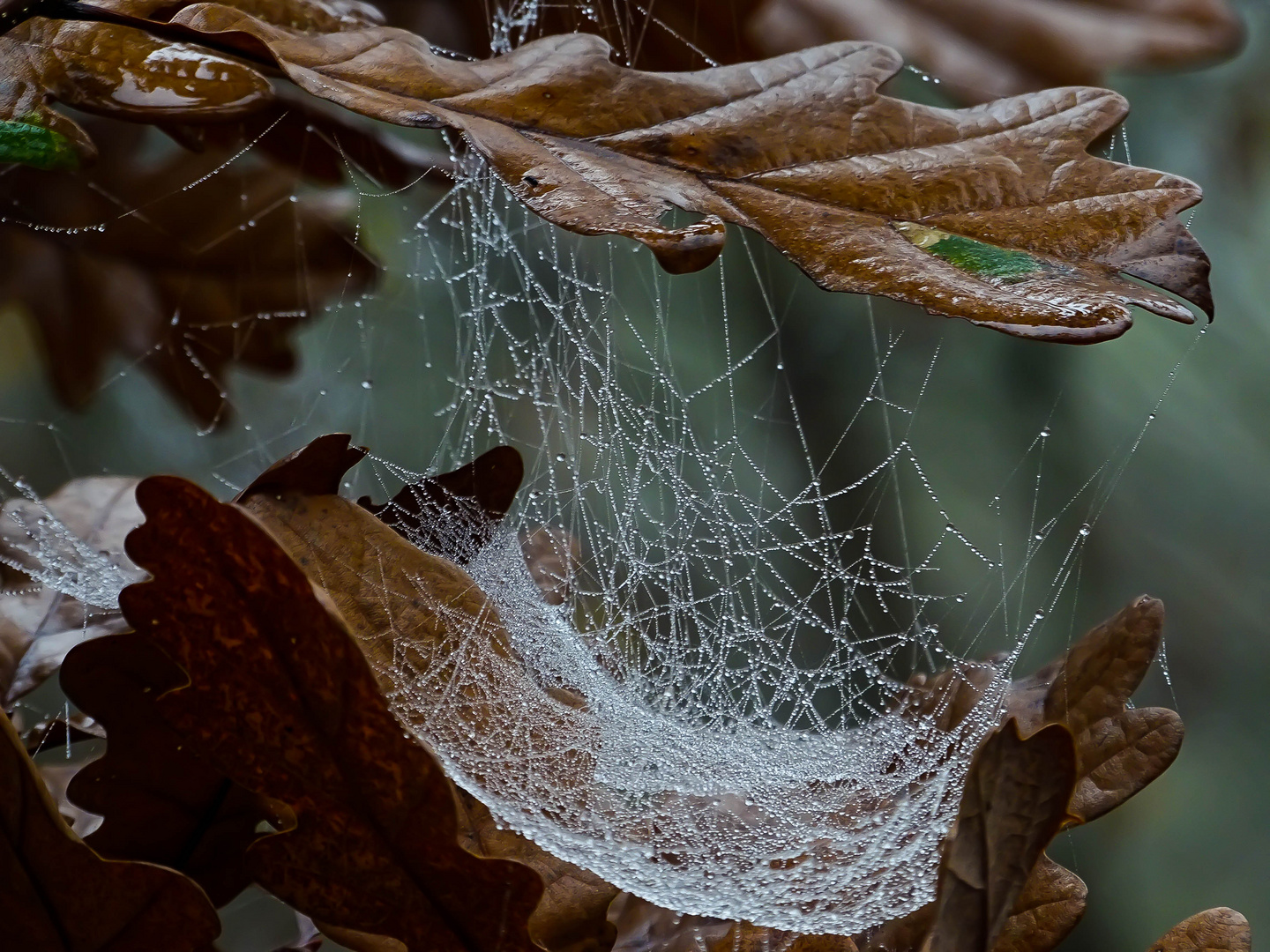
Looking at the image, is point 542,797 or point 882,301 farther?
point 882,301

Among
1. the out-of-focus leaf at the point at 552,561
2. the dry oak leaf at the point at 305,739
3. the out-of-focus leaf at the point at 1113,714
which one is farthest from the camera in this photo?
the out-of-focus leaf at the point at 552,561

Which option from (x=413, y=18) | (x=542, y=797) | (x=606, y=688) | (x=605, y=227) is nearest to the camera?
(x=605, y=227)

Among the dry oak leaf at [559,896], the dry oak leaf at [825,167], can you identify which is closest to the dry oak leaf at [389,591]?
the dry oak leaf at [559,896]

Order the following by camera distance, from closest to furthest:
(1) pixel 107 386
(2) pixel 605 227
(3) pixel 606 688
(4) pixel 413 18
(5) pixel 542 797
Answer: (2) pixel 605 227 → (5) pixel 542 797 → (3) pixel 606 688 → (4) pixel 413 18 → (1) pixel 107 386

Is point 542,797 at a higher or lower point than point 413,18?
lower

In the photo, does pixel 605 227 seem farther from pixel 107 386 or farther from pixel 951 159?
pixel 107 386

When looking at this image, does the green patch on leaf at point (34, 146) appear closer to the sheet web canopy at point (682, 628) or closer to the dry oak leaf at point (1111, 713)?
the sheet web canopy at point (682, 628)

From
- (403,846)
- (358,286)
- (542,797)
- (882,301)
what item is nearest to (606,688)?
(542,797)
